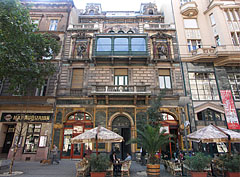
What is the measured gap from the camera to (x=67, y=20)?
20.3m

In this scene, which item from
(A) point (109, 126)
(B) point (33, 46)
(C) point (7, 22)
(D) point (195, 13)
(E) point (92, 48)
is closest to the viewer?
(C) point (7, 22)

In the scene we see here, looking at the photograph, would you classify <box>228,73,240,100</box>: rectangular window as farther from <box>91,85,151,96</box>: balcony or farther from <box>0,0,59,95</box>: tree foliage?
<box>0,0,59,95</box>: tree foliage

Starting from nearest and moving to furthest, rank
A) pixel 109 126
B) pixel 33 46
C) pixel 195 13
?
pixel 33 46 → pixel 109 126 → pixel 195 13

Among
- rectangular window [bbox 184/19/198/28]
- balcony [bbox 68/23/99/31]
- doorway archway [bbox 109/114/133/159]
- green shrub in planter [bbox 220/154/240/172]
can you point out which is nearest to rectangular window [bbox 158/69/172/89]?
doorway archway [bbox 109/114/133/159]

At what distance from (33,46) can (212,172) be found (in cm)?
1759

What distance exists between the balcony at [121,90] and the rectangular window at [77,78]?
2.41 meters

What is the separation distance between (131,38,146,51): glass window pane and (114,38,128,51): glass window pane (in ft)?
2.86

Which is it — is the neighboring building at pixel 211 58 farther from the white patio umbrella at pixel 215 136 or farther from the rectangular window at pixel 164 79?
the white patio umbrella at pixel 215 136

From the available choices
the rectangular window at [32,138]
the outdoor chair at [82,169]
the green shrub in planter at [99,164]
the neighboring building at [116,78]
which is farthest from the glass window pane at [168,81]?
the rectangular window at [32,138]

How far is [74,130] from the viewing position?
51.9 ft

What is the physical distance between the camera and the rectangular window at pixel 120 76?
1747cm

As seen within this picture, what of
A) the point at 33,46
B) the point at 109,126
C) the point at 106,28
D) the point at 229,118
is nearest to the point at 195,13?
the point at 106,28

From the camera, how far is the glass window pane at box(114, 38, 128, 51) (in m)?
18.2

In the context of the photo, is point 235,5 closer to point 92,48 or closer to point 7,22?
point 92,48
